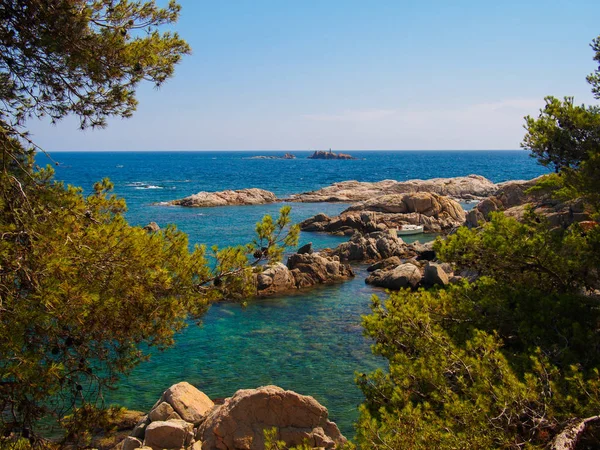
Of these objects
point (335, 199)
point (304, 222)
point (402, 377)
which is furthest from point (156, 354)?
point (335, 199)

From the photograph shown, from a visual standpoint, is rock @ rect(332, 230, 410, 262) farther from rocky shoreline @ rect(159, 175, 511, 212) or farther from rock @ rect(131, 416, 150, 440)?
rocky shoreline @ rect(159, 175, 511, 212)

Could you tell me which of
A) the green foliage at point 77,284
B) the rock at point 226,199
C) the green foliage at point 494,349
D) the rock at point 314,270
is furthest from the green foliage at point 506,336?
the rock at point 226,199

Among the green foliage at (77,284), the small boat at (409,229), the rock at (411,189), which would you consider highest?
the green foliage at (77,284)

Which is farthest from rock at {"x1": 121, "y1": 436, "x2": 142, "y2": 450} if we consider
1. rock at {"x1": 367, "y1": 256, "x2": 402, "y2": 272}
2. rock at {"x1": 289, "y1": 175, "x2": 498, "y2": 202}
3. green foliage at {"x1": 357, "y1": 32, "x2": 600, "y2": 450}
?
A: rock at {"x1": 289, "y1": 175, "x2": 498, "y2": 202}

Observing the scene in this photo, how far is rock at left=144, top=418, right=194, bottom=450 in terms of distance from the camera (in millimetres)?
12180

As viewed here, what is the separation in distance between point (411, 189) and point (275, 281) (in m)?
39.8

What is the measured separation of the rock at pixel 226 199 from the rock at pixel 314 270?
113 ft

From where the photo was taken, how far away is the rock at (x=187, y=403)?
43.8 ft

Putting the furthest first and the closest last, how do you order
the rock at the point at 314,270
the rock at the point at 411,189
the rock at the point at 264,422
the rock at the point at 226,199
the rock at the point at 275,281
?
the rock at the point at 411,189, the rock at the point at 226,199, the rock at the point at 314,270, the rock at the point at 275,281, the rock at the point at 264,422

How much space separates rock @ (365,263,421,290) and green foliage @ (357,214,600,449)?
59.2 feet

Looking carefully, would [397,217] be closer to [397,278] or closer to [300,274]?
[397,278]

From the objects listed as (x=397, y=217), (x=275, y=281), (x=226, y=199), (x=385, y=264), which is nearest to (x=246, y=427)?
(x=275, y=281)

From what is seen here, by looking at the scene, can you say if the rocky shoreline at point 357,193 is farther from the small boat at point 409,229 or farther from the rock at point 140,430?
the rock at point 140,430

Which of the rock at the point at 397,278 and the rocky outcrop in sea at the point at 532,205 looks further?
the rock at the point at 397,278
